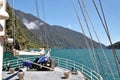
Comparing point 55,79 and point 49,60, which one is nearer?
point 55,79

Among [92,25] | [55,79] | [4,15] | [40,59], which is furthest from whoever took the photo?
[40,59]

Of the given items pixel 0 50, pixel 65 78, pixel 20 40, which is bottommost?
pixel 65 78

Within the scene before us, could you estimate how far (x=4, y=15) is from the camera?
7.82 ft

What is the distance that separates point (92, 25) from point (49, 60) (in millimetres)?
13103

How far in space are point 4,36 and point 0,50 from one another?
0.60 ft

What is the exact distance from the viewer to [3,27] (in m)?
2.50

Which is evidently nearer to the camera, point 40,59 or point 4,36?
point 4,36

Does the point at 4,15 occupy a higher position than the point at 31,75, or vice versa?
the point at 4,15

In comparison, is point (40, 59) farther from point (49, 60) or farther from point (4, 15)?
point (4, 15)

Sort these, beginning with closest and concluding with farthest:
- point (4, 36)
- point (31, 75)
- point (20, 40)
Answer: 1. point (4, 36)
2. point (31, 75)
3. point (20, 40)

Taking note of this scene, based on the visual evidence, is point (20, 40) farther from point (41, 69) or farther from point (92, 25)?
point (92, 25)

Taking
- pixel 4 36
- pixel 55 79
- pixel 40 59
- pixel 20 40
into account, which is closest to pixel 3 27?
pixel 4 36

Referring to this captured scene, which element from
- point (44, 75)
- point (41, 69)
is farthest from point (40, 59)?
point (44, 75)

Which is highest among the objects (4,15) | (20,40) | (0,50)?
(20,40)
